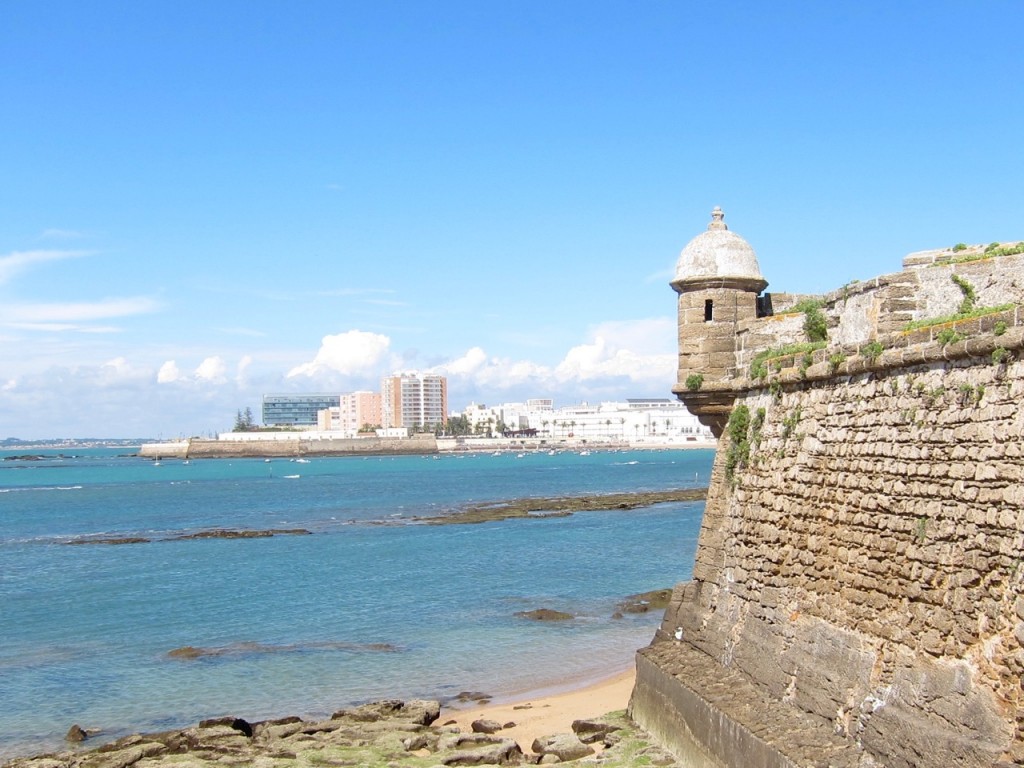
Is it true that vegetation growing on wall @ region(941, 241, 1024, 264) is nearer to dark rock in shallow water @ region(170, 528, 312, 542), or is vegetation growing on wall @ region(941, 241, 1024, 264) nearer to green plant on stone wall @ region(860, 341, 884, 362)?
green plant on stone wall @ region(860, 341, 884, 362)

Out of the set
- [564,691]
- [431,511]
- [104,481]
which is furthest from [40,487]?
[564,691]

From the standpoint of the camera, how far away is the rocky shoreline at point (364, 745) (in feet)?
42.4

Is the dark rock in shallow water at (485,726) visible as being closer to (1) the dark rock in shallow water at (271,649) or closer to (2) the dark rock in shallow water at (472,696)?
(2) the dark rock in shallow water at (472,696)

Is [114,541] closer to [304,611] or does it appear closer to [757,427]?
[304,611]

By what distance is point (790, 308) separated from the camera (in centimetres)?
1238

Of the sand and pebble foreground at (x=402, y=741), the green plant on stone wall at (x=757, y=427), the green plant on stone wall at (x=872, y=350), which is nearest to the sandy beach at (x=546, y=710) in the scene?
the sand and pebble foreground at (x=402, y=741)

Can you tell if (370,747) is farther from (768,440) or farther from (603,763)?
(768,440)

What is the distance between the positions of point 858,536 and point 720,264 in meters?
4.36

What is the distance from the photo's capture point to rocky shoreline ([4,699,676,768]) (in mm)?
12914

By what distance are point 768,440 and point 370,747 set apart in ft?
21.1

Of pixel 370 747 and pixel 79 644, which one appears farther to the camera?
pixel 79 644

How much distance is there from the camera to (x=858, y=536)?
8.94 metres

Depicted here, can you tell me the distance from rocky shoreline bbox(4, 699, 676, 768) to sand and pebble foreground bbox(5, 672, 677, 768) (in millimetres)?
13

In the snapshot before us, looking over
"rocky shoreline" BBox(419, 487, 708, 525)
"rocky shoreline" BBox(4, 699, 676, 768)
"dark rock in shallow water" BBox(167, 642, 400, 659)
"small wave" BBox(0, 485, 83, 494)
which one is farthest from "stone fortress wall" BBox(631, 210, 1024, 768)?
"small wave" BBox(0, 485, 83, 494)
